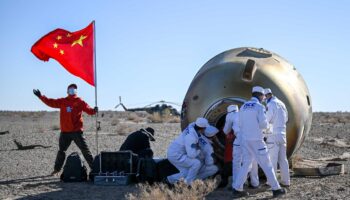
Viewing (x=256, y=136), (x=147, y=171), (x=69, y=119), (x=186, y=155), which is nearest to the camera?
(x=256, y=136)

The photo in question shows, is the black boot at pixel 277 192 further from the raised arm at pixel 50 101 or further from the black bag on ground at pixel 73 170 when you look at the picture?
the raised arm at pixel 50 101

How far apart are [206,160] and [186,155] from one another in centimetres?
42

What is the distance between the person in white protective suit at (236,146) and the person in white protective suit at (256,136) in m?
0.42

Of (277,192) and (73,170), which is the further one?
(73,170)

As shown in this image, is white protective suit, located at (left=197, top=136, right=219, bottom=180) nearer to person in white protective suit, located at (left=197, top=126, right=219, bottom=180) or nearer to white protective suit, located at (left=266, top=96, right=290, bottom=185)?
person in white protective suit, located at (left=197, top=126, right=219, bottom=180)

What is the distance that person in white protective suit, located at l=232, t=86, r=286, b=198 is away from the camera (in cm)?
1091

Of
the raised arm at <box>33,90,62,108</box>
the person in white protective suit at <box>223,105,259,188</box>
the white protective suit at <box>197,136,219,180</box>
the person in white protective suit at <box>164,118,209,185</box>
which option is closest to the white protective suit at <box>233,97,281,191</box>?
the person in white protective suit at <box>223,105,259,188</box>

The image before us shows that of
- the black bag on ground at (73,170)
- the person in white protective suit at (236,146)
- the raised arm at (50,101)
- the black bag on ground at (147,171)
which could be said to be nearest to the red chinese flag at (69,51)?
the raised arm at (50,101)

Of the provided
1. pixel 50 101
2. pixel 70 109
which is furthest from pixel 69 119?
pixel 50 101

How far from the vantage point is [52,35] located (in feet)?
48.1

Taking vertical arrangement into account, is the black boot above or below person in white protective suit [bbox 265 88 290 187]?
below

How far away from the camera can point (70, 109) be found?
14.6m

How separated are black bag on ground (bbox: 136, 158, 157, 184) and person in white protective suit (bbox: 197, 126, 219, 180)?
1.02 meters

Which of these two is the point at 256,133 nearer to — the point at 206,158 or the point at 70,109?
the point at 206,158
